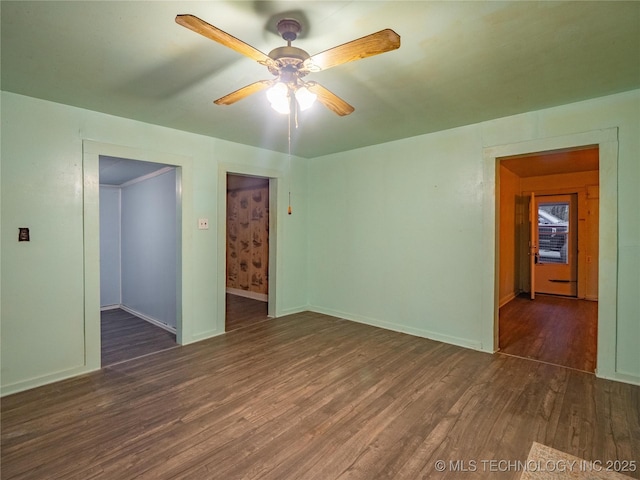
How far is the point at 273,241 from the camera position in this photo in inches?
→ 191

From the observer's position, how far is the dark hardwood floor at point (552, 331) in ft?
10.9

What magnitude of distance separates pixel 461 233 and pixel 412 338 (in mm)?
1413

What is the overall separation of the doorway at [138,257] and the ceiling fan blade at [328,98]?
7.72ft

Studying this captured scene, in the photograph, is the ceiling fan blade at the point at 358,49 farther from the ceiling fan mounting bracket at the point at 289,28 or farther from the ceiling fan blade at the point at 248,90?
the ceiling fan blade at the point at 248,90

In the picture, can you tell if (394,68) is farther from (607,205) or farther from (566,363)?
(566,363)

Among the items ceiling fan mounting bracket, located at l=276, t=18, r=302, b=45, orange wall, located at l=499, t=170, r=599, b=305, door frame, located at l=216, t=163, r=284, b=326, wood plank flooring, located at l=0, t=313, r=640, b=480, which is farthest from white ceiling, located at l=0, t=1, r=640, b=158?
orange wall, located at l=499, t=170, r=599, b=305

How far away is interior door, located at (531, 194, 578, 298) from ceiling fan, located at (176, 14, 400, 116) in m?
6.15

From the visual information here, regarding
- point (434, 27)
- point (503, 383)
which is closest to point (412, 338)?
point (503, 383)

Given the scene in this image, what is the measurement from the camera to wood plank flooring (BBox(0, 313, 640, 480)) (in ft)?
5.92

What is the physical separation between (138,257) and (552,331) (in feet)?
20.3

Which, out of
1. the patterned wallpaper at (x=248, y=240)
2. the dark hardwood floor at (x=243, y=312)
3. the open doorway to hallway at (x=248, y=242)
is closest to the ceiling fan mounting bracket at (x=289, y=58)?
the dark hardwood floor at (x=243, y=312)

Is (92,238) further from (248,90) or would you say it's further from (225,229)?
(248,90)

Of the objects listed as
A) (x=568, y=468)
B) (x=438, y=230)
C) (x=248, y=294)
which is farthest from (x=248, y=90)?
(x=248, y=294)

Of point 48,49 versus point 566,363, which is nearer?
point 48,49
